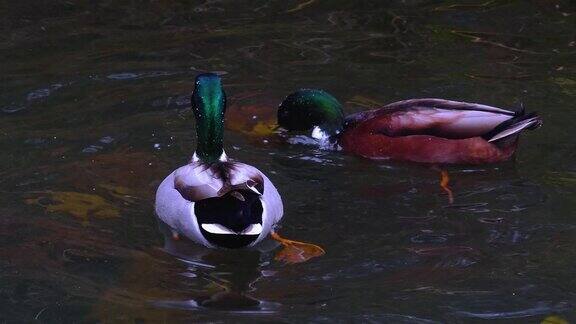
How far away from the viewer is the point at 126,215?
6664mm

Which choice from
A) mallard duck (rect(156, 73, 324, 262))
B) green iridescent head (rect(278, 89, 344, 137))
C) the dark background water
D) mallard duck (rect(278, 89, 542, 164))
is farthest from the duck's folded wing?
mallard duck (rect(156, 73, 324, 262))

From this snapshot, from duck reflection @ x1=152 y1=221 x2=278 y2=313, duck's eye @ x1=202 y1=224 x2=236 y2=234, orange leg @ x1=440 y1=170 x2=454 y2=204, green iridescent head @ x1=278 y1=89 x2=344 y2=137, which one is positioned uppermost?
green iridescent head @ x1=278 y1=89 x2=344 y2=137

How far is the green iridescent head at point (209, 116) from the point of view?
6.96m

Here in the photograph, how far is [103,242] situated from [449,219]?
1.92 meters

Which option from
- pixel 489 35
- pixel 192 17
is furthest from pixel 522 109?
pixel 192 17

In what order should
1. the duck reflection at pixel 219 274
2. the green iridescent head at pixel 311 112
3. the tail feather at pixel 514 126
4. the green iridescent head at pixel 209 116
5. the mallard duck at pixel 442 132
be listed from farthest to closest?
the green iridescent head at pixel 311 112 → the mallard duck at pixel 442 132 → the tail feather at pixel 514 126 → the green iridescent head at pixel 209 116 → the duck reflection at pixel 219 274

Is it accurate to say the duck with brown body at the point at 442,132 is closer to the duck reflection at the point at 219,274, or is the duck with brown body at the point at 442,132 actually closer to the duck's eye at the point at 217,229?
the duck reflection at the point at 219,274

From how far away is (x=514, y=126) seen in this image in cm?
755

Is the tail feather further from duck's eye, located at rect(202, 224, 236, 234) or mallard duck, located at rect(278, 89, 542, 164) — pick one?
duck's eye, located at rect(202, 224, 236, 234)

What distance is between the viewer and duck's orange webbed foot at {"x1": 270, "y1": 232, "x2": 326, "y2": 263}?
239 inches

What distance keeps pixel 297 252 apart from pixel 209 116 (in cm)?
122

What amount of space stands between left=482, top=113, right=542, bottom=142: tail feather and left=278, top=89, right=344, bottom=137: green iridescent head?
1114 mm

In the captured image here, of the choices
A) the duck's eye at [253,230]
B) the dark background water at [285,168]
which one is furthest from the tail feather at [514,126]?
the duck's eye at [253,230]

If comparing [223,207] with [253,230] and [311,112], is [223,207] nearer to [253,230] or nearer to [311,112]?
[253,230]
